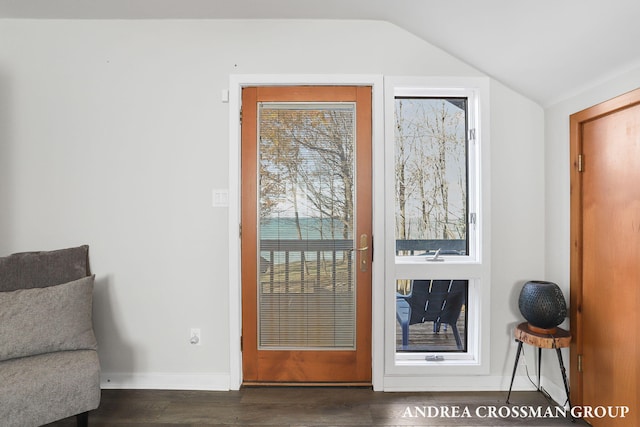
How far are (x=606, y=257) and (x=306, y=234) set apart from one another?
1688 millimetres

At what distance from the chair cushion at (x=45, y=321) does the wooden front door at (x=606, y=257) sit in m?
2.79

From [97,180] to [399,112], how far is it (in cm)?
212

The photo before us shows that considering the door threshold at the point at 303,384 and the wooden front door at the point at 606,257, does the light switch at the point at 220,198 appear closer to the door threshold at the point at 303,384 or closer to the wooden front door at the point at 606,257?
the door threshold at the point at 303,384

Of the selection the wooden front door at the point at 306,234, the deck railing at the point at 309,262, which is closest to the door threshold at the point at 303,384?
the wooden front door at the point at 306,234

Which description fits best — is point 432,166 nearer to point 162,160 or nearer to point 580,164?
point 580,164

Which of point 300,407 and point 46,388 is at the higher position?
point 46,388

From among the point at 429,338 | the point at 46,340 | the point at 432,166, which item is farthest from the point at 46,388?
the point at 432,166

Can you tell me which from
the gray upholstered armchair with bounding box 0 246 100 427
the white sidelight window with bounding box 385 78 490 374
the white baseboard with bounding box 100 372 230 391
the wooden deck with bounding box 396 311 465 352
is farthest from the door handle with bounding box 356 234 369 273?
the gray upholstered armchair with bounding box 0 246 100 427

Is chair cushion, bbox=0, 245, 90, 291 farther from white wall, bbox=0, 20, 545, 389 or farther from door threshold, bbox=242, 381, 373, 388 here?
door threshold, bbox=242, 381, 373, 388

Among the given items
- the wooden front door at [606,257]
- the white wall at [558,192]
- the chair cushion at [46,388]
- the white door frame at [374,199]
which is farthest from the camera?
the white door frame at [374,199]

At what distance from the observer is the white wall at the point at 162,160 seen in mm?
2303

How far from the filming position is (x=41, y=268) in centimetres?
206

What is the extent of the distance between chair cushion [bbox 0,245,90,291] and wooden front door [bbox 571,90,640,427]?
118 inches

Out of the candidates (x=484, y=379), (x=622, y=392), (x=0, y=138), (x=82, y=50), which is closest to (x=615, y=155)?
(x=622, y=392)
